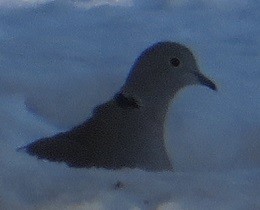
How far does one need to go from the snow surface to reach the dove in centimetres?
8

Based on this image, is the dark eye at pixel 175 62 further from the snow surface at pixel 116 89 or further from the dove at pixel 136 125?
the snow surface at pixel 116 89

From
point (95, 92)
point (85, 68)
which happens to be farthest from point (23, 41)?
point (95, 92)

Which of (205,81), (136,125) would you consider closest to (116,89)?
(205,81)

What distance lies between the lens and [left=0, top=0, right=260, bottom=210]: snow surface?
143 cm

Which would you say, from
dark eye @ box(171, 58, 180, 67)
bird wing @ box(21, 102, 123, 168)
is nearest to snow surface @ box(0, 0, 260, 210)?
bird wing @ box(21, 102, 123, 168)

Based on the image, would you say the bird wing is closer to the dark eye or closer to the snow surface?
the snow surface

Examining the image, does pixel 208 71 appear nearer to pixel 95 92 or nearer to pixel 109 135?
pixel 95 92

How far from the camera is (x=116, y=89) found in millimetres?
2176

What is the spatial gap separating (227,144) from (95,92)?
1.21ft

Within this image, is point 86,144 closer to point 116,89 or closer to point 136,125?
point 136,125

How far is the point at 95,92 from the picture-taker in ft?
7.10

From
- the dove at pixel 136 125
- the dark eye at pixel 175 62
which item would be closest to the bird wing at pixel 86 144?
the dove at pixel 136 125

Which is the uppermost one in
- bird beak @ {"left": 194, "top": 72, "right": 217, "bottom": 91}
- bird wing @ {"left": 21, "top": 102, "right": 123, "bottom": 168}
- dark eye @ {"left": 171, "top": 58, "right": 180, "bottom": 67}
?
bird beak @ {"left": 194, "top": 72, "right": 217, "bottom": 91}

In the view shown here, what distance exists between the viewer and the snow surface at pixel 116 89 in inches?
56.4
